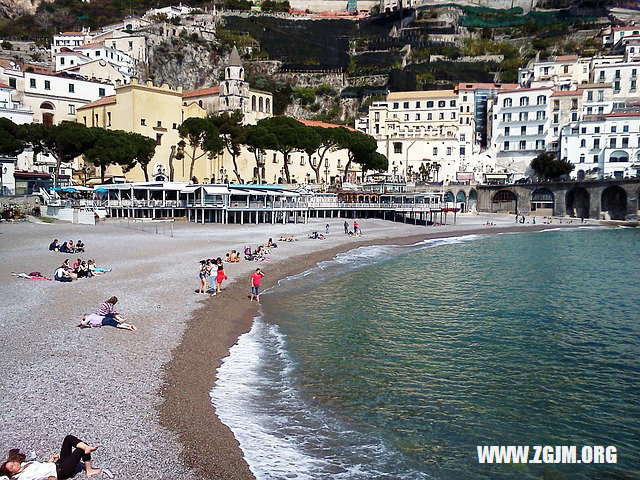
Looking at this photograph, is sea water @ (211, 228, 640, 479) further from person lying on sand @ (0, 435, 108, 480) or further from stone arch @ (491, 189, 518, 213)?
stone arch @ (491, 189, 518, 213)

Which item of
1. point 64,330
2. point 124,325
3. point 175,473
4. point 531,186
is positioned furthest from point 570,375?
point 531,186

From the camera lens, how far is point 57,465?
827 cm

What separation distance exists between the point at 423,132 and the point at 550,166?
891 inches

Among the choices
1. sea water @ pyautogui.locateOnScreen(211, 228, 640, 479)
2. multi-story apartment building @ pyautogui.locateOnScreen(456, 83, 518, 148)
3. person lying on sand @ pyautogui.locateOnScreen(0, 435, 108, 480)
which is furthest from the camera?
multi-story apartment building @ pyautogui.locateOnScreen(456, 83, 518, 148)

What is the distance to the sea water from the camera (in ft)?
34.8

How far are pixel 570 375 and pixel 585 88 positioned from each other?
273 ft

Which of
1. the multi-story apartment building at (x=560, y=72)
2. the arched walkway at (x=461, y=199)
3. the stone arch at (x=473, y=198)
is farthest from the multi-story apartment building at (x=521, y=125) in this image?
the arched walkway at (x=461, y=199)

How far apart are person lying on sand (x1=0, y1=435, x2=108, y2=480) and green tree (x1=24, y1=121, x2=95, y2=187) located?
52282mm

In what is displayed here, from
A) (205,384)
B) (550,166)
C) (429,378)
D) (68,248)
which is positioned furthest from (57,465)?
(550,166)

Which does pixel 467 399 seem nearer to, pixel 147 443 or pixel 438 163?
pixel 147 443

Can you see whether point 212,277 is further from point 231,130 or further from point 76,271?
point 231,130

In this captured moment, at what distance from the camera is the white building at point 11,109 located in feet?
207

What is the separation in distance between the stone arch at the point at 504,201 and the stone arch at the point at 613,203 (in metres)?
11.3

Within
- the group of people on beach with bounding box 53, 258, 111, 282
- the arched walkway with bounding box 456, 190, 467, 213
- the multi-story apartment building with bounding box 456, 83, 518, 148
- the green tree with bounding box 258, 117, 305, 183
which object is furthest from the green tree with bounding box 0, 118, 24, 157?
the multi-story apartment building with bounding box 456, 83, 518, 148
